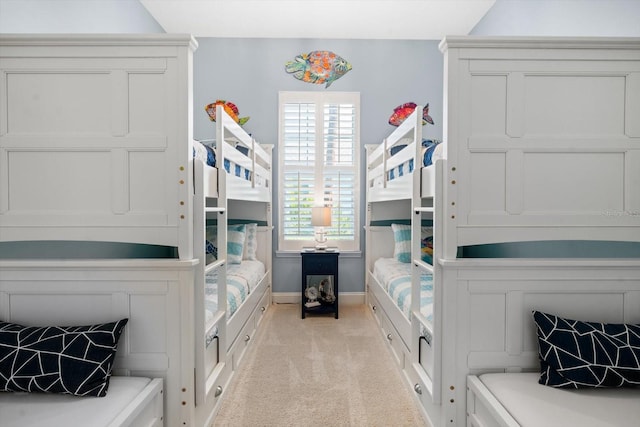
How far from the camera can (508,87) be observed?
1.54 meters

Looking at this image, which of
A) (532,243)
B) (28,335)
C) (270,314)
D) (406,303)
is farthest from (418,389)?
(270,314)

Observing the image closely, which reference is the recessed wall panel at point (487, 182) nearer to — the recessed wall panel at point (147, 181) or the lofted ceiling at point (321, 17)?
the recessed wall panel at point (147, 181)

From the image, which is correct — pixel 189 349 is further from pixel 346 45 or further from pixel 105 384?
pixel 346 45

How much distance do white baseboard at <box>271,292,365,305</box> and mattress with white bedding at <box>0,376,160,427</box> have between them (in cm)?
273

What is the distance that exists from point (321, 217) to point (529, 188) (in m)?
2.31

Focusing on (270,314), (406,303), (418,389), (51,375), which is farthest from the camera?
(270,314)

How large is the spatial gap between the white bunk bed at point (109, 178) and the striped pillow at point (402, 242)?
246cm

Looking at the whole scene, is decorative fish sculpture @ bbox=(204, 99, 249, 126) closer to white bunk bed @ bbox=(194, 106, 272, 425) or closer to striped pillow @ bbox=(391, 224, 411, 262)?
white bunk bed @ bbox=(194, 106, 272, 425)

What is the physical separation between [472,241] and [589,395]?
69 cm

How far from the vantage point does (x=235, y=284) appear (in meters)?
2.59

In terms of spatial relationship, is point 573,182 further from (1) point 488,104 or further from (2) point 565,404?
(2) point 565,404

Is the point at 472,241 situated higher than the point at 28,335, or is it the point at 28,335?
the point at 472,241

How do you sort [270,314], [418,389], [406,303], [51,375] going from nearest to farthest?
1. [51,375]
2. [418,389]
3. [406,303]
4. [270,314]

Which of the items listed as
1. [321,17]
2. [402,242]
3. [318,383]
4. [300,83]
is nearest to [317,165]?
[300,83]
